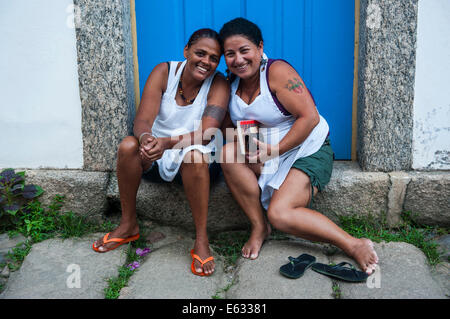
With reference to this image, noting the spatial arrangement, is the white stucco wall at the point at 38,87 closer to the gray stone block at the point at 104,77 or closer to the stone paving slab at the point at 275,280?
the gray stone block at the point at 104,77

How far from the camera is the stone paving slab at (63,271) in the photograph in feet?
7.63

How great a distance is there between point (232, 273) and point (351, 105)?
1599 millimetres

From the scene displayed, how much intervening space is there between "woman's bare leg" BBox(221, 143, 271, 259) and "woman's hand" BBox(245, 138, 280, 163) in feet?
0.27

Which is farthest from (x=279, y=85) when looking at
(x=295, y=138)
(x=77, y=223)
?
(x=77, y=223)

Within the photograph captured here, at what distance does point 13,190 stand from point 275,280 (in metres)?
1.95

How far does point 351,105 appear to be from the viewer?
3279 millimetres

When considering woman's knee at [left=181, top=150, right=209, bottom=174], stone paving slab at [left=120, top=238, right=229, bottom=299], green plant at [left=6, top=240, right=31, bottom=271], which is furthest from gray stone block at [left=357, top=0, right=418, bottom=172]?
green plant at [left=6, top=240, right=31, bottom=271]

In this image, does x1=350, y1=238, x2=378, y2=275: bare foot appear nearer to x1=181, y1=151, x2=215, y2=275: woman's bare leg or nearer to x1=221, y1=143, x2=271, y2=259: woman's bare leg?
x1=221, y1=143, x2=271, y2=259: woman's bare leg

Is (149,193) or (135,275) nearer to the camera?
(135,275)

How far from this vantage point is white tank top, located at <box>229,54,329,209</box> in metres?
2.71

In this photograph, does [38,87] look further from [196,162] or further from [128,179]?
[196,162]

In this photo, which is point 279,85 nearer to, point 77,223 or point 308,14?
point 308,14

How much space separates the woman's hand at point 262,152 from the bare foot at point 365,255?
749 millimetres

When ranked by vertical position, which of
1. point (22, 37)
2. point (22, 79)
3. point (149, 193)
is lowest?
point (149, 193)
